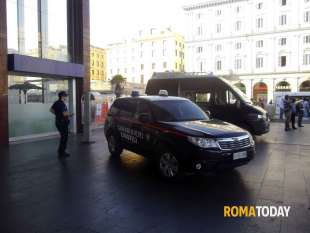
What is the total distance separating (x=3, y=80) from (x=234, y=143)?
8343mm

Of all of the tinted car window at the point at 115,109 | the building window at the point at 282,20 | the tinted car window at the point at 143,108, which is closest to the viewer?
the tinted car window at the point at 143,108

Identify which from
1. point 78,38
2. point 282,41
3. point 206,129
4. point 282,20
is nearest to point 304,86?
point 282,41

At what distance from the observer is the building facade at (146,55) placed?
97.1 metres

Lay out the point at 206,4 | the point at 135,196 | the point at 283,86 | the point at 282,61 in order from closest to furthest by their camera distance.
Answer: the point at 135,196 → the point at 282,61 → the point at 283,86 → the point at 206,4

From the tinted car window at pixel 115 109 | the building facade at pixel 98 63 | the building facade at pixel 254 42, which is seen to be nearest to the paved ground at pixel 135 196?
the tinted car window at pixel 115 109

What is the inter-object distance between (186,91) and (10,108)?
22.8ft

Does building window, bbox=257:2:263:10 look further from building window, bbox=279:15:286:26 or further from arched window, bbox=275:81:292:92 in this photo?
arched window, bbox=275:81:292:92

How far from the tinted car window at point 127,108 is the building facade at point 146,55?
86.1 meters

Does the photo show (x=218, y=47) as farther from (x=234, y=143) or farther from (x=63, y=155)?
(x=234, y=143)

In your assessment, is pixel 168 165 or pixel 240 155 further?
pixel 168 165

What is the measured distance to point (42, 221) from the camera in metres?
4.59

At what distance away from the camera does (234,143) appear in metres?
6.35

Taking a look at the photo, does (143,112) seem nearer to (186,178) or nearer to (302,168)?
(186,178)

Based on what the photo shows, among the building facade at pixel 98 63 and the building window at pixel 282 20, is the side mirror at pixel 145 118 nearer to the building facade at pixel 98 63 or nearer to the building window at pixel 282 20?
the building window at pixel 282 20
